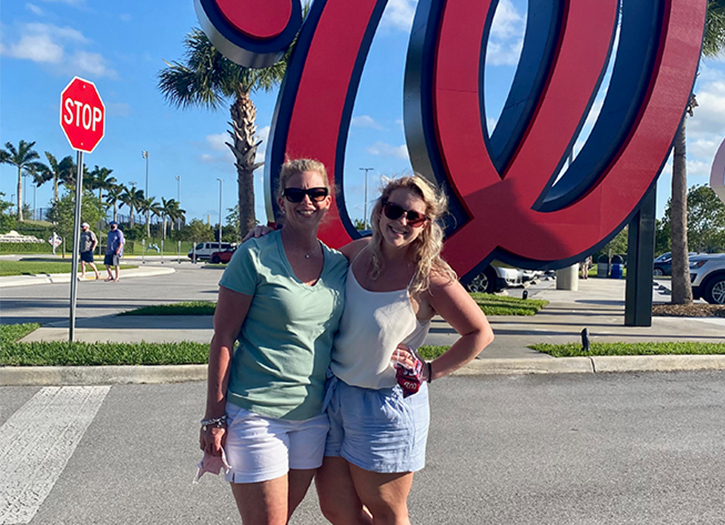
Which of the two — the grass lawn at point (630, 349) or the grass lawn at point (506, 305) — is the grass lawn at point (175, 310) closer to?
the grass lawn at point (506, 305)

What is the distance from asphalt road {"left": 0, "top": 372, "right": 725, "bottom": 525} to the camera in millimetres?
3340

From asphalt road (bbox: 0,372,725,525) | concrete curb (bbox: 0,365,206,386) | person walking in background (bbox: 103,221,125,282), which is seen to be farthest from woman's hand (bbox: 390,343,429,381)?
person walking in background (bbox: 103,221,125,282)

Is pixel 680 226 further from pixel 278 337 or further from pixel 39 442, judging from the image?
pixel 278 337

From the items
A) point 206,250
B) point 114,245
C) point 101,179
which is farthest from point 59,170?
point 114,245

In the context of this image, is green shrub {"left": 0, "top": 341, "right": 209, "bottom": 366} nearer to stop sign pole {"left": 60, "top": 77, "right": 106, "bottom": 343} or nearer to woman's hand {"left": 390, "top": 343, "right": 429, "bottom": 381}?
stop sign pole {"left": 60, "top": 77, "right": 106, "bottom": 343}

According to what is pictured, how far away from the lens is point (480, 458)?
4180mm

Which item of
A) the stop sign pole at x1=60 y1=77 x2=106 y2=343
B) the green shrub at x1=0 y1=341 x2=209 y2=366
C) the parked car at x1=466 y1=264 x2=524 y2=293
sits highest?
the stop sign pole at x1=60 y1=77 x2=106 y2=343

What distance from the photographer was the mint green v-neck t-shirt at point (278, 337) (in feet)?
7.19

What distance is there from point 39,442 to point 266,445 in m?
2.95

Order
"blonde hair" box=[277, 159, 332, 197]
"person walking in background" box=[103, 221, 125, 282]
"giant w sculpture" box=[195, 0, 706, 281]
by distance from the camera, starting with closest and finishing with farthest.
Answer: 1. "blonde hair" box=[277, 159, 332, 197]
2. "giant w sculpture" box=[195, 0, 706, 281]
3. "person walking in background" box=[103, 221, 125, 282]

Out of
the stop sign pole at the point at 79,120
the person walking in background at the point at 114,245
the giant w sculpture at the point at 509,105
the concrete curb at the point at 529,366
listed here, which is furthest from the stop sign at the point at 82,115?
the person walking in background at the point at 114,245

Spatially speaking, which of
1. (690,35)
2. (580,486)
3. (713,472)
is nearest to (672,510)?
(580,486)

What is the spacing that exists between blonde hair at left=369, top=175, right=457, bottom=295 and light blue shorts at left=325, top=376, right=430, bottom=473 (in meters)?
0.42

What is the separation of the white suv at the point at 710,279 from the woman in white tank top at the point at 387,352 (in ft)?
47.8
